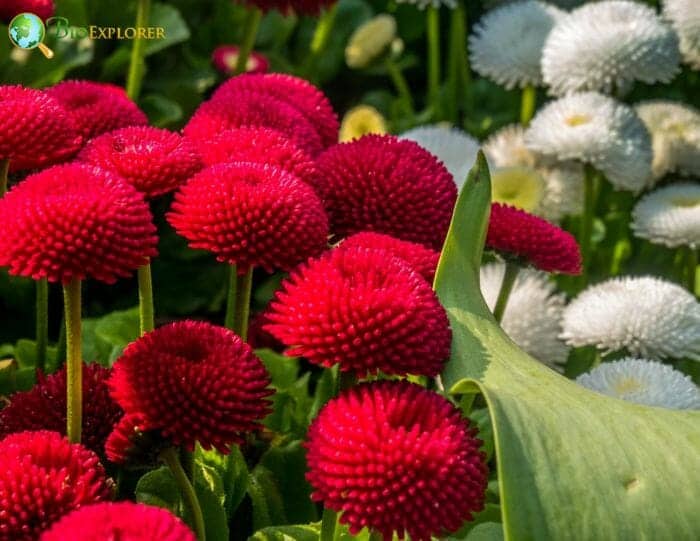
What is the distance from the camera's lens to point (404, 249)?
0.86m

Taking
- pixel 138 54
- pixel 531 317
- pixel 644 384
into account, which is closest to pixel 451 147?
pixel 531 317

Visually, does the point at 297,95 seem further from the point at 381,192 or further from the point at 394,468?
the point at 394,468

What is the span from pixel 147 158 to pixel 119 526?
1.08ft

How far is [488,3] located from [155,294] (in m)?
0.79

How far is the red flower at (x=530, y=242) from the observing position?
3.33 feet

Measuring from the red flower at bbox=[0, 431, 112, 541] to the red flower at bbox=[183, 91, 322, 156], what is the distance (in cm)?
33

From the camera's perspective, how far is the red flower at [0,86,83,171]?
0.86 m

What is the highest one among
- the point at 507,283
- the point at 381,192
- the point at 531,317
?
the point at 381,192

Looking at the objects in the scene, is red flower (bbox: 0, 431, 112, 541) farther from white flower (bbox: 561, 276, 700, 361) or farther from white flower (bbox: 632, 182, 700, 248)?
white flower (bbox: 632, 182, 700, 248)

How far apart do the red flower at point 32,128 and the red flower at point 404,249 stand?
0.22 metres

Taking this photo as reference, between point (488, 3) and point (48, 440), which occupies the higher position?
point (488, 3)

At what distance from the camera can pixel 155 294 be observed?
183 centimetres

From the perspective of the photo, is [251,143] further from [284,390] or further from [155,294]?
[155,294]

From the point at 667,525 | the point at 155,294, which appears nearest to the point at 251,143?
the point at 667,525
